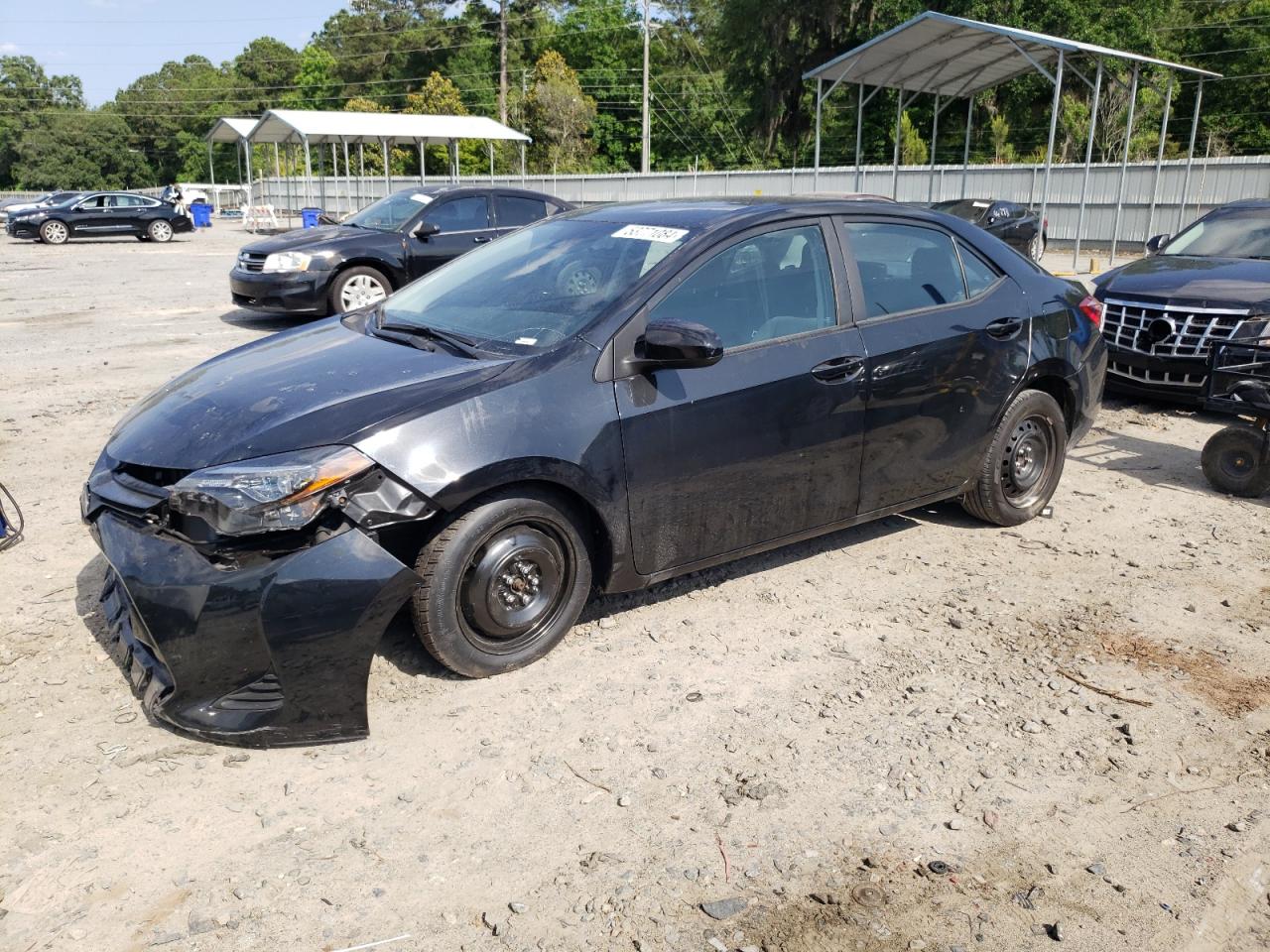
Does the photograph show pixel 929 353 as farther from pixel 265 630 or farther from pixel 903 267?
pixel 265 630

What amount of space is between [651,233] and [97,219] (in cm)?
3051

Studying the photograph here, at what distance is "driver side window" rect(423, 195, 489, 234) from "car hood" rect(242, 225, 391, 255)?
0.60 m

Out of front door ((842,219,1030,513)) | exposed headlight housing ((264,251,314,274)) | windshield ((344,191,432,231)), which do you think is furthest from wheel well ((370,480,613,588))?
windshield ((344,191,432,231))

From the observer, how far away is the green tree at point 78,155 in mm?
81562

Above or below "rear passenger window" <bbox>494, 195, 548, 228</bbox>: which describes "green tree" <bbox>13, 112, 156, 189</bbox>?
above

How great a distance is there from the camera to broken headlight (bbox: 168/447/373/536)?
3260 mm

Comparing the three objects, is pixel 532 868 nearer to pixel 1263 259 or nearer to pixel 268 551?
pixel 268 551

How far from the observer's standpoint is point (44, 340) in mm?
11430

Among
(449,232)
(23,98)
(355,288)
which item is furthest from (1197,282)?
(23,98)

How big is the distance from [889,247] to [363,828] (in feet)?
11.2

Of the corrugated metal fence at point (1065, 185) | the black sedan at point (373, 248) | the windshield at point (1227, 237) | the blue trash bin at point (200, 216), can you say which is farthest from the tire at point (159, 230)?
the windshield at point (1227, 237)

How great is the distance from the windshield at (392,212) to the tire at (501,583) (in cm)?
960

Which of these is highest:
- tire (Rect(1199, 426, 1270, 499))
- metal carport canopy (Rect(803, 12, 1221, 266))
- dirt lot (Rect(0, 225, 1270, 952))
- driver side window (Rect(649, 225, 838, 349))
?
metal carport canopy (Rect(803, 12, 1221, 266))

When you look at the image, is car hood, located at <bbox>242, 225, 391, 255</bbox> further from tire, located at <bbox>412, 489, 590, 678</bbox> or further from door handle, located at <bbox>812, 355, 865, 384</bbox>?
tire, located at <bbox>412, 489, 590, 678</bbox>
